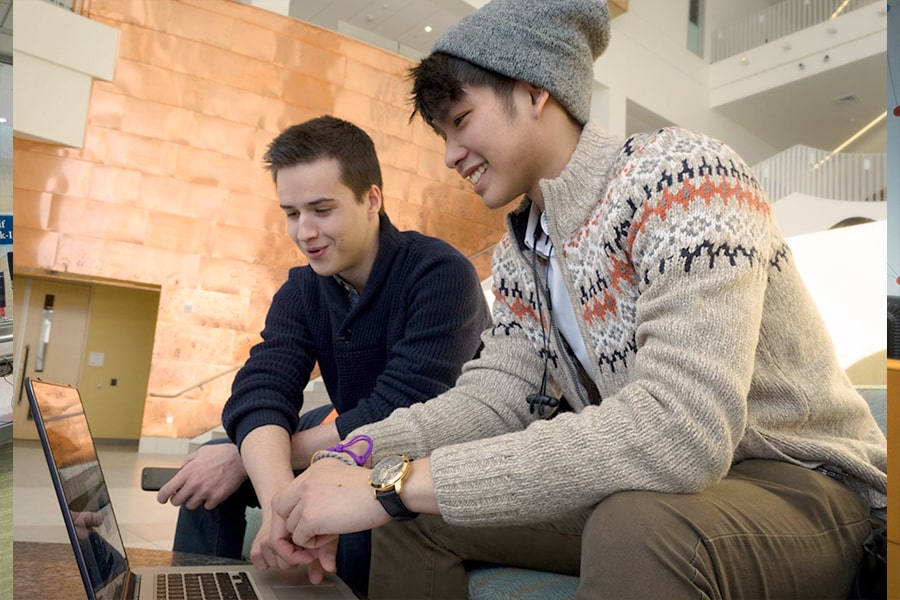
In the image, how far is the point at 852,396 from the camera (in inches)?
40.1

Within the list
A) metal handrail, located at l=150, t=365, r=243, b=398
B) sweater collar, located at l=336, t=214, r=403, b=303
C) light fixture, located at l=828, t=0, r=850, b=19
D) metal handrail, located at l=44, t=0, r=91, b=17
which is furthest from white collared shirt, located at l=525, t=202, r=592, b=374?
light fixture, located at l=828, t=0, r=850, b=19

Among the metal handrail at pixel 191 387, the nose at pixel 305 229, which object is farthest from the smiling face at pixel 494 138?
the metal handrail at pixel 191 387

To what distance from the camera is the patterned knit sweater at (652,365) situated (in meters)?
0.79

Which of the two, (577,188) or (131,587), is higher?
(577,188)

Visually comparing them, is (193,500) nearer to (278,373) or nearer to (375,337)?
(278,373)

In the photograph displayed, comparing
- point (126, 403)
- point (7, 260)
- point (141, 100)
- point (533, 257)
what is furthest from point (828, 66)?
point (7, 260)

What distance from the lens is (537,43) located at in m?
1.16

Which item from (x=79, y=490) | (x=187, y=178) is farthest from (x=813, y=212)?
(x=79, y=490)

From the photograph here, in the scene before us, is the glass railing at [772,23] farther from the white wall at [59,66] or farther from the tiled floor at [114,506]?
the tiled floor at [114,506]

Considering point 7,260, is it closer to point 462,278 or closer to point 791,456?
point 791,456

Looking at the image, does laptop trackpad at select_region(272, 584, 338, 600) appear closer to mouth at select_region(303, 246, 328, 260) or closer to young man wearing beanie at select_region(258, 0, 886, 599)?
young man wearing beanie at select_region(258, 0, 886, 599)

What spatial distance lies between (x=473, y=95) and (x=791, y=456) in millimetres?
678

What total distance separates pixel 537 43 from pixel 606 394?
545mm

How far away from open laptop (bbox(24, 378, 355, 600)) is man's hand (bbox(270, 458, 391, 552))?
0.26ft
